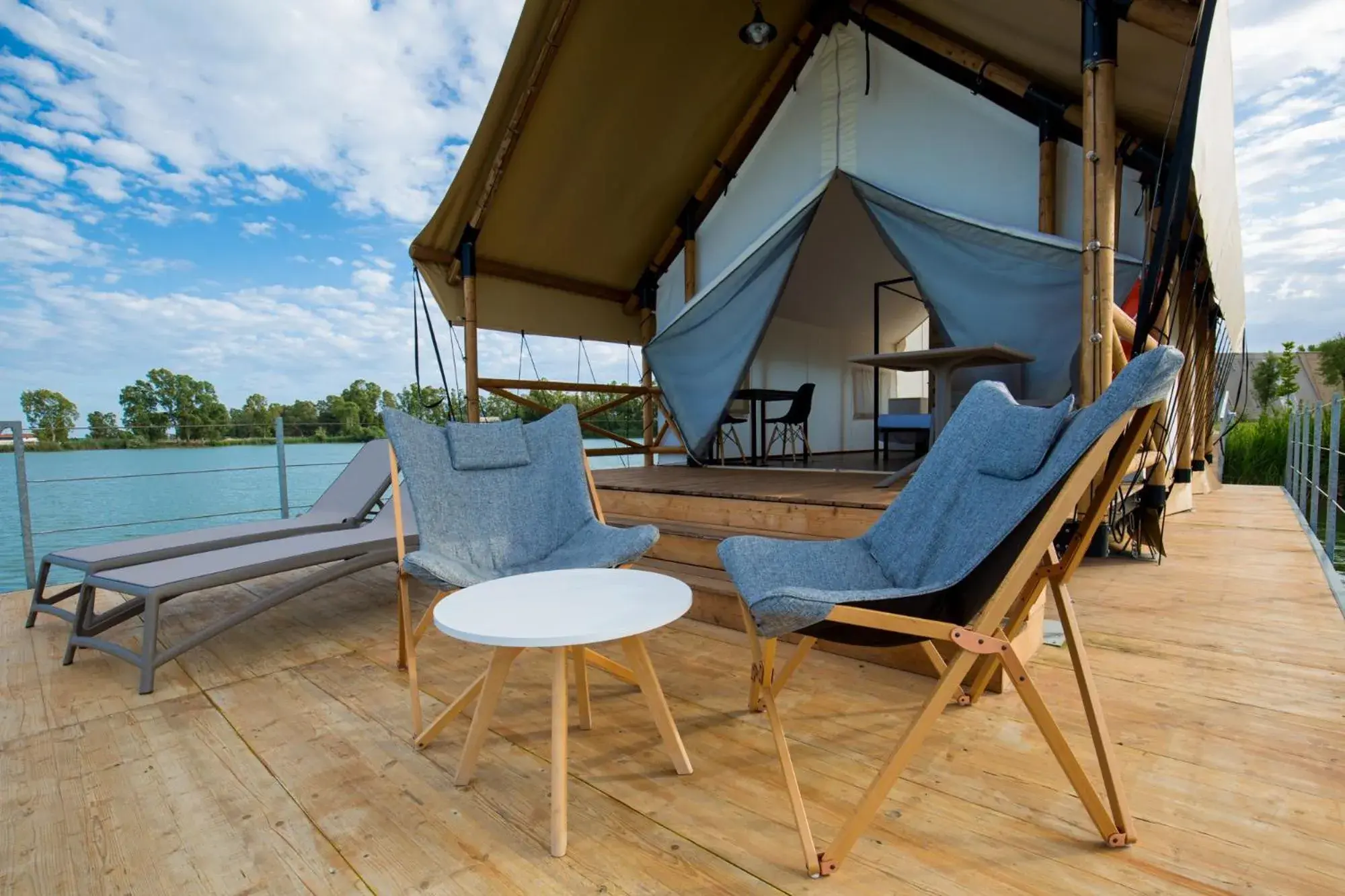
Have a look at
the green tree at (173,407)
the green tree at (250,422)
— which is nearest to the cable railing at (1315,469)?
the green tree at (250,422)

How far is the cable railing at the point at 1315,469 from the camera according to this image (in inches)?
137

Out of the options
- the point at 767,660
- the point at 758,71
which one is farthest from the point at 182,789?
the point at 758,71

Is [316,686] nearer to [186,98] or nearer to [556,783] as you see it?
[556,783]

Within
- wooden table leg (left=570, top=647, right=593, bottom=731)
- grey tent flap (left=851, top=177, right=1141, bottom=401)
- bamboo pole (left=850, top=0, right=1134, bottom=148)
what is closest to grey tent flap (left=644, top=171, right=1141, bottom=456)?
grey tent flap (left=851, top=177, right=1141, bottom=401)

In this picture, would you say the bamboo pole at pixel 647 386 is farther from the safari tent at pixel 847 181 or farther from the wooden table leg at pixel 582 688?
the wooden table leg at pixel 582 688

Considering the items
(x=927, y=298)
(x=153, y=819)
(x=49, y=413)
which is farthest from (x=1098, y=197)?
(x=49, y=413)

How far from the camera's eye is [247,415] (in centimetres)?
530

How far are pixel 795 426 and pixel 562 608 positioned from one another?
4749 millimetres

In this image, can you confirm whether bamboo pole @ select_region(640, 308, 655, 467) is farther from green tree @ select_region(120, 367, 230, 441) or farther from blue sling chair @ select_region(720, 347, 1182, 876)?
blue sling chair @ select_region(720, 347, 1182, 876)

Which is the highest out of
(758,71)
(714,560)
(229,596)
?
(758,71)

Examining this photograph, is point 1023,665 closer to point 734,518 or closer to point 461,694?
point 461,694

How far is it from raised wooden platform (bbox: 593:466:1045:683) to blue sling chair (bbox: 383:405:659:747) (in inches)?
27.2

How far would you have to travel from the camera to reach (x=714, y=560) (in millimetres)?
2850

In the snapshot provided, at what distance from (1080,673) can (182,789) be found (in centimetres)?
201
